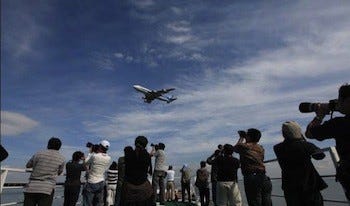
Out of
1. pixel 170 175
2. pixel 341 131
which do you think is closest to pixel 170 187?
pixel 170 175

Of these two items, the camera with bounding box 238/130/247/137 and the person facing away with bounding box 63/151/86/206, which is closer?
the camera with bounding box 238/130/247/137

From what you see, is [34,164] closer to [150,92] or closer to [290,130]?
[290,130]

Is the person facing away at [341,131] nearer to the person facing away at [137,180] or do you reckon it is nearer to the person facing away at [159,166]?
the person facing away at [137,180]

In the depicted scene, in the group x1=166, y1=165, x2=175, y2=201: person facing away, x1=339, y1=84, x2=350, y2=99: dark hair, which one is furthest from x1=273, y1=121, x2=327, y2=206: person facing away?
x1=166, y1=165, x2=175, y2=201: person facing away

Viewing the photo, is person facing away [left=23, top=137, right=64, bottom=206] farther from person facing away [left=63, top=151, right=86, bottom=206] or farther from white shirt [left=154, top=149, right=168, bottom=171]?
white shirt [left=154, top=149, right=168, bottom=171]

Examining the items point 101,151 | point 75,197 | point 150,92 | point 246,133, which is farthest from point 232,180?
point 150,92

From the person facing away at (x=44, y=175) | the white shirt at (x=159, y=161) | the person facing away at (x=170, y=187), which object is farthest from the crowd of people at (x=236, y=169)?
the person facing away at (x=170, y=187)
